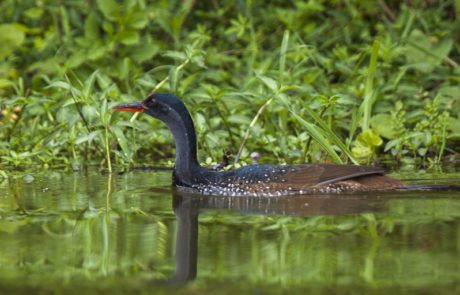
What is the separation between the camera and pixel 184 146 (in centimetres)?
850

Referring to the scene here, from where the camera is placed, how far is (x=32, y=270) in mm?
5309

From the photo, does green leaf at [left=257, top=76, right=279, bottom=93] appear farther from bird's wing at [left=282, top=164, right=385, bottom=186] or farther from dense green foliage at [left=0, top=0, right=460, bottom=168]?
bird's wing at [left=282, top=164, right=385, bottom=186]

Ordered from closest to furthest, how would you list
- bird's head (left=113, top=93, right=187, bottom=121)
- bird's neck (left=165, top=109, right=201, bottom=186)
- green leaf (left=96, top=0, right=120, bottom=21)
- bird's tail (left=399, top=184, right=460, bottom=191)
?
bird's tail (left=399, top=184, right=460, bottom=191) < bird's neck (left=165, top=109, right=201, bottom=186) < bird's head (left=113, top=93, right=187, bottom=121) < green leaf (left=96, top=0, right=120, bottom=21)

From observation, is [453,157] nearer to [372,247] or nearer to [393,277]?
[372,247]

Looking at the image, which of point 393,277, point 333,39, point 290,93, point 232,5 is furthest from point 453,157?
point 393,277

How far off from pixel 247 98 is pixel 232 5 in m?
3.36

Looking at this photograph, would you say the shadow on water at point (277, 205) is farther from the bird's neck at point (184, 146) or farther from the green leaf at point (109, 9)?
the green leaf at point (109, 9)

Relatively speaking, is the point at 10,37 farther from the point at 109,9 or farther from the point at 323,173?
the point at 323,173

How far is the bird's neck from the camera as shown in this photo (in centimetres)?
840

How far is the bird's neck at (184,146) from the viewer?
27.6ft

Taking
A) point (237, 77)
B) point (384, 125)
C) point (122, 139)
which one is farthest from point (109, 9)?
point (384, 125)

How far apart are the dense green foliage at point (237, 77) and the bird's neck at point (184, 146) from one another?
675 mm

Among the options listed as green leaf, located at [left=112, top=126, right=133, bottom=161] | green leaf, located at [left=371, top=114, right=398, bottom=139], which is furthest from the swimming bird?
green leaf, located at [left=371, top=114, right=398, bottom=139]

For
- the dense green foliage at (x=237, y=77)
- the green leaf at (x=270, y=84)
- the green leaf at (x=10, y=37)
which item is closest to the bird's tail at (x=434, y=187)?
the dense green foliage at (x=237, y=77)
